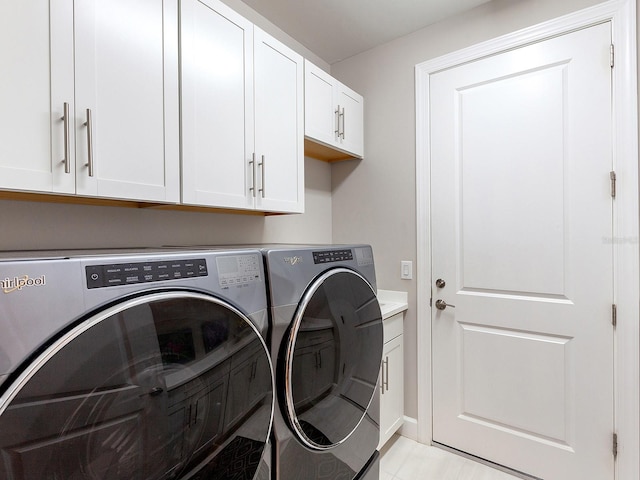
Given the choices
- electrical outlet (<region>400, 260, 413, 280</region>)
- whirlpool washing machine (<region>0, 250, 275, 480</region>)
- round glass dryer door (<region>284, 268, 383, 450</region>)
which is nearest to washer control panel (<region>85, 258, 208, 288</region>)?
whirlpool washing machine (<region>0, 250, 275, 480</region>)

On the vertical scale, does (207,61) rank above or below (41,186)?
above

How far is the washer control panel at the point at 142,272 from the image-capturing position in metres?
0.67

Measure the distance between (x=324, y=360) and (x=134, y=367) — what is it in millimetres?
659

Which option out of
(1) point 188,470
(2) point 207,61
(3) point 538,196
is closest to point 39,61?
(2) point 207,61

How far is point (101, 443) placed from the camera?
25.3 inches

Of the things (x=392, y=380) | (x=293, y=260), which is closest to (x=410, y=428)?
(x=392, y=380)

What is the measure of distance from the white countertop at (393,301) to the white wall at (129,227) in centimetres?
65

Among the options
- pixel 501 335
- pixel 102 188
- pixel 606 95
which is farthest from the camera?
pixel 501 335

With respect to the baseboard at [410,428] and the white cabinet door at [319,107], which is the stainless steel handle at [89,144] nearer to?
the white cabinet door at [319,107]

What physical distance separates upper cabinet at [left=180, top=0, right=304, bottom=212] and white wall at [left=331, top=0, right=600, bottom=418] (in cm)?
74

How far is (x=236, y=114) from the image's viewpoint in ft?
4.59

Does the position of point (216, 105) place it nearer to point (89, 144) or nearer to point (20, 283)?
point (89, 144)

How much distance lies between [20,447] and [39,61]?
91cm

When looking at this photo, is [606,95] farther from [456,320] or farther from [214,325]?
[214,325]
